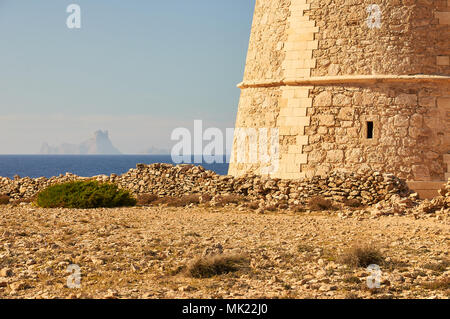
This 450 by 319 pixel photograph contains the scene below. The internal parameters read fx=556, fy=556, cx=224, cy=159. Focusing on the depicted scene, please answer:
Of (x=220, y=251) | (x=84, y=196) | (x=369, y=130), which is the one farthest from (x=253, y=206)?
(x=220, y=251)

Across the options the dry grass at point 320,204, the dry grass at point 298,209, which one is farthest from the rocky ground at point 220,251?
the dry grass at point 320,204

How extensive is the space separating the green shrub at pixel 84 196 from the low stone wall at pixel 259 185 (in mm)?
1663

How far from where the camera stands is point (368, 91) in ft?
44.3

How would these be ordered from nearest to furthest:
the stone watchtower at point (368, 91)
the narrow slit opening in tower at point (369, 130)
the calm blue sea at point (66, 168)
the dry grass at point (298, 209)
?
the dry grass at point (298, 209) < the stone watchtower at point (368, 91) < the narrow slit opening in tower at point (369, 130) < the calm blue sea at point (66, 168)

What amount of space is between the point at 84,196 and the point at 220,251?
288 inches

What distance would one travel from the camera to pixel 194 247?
7758mm

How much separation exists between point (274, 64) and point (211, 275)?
955cm

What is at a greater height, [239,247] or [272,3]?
[272,3]

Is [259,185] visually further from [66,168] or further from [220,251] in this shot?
[66,168]

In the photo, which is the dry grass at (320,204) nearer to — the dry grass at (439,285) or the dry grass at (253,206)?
the dry grass at (253,206)

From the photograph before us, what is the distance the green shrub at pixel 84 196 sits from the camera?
1362 cm
